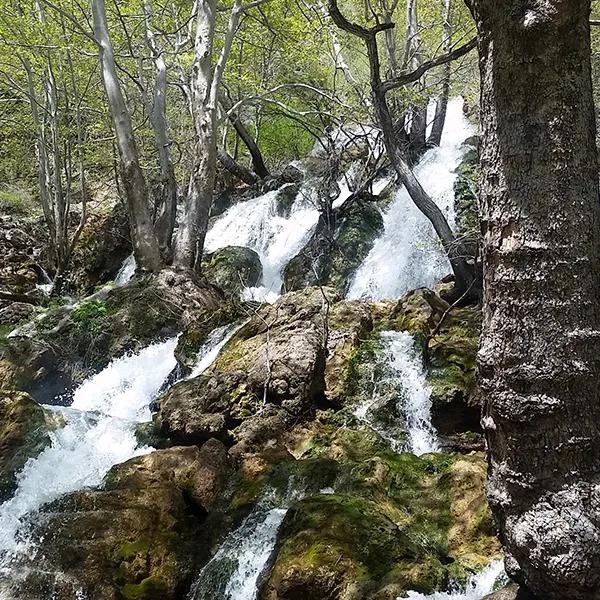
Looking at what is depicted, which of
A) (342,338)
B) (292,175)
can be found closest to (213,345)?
(342,338)

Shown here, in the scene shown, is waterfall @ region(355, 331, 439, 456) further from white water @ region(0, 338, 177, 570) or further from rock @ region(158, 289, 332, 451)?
white water @ region(0, 338, 177, 570)

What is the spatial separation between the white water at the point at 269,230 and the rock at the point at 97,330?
3.44 metres

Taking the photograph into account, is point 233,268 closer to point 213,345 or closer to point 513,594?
point 213,345

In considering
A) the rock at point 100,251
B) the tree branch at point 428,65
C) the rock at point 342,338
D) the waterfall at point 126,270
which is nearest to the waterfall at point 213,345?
the rock at point 342,338

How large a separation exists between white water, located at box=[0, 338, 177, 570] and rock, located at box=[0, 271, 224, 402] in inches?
12.4

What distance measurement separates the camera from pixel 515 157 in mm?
2141

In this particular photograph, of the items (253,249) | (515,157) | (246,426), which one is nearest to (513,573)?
(515,157)

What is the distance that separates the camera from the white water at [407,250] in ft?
39.3

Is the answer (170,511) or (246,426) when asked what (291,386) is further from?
(170,511)

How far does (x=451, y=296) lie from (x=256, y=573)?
6.43 meters

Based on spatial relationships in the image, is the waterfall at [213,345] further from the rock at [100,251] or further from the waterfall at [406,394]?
the rock at [100,251]

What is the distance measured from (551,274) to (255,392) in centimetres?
529

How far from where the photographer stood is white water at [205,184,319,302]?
575 inches

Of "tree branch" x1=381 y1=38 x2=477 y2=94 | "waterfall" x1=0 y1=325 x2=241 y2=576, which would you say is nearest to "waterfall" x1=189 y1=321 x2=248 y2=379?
"waterfall" x1=0 y1=325 x2=241 y2=576
